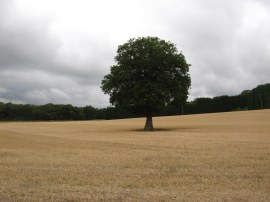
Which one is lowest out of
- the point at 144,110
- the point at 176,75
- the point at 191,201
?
the point at 191,201

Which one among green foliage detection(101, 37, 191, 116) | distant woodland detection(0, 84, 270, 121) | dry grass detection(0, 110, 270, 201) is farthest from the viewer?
distant woodland detection(0, 84, 270, 121)

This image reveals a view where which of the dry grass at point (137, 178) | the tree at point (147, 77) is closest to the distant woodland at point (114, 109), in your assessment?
the tree at point (147, 77)

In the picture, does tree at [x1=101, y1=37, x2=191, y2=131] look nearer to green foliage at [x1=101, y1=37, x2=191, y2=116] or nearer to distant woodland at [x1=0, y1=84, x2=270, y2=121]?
green foliage at [x1=101, y1=37, x2=191, y2=116]

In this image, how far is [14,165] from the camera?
16.9 m

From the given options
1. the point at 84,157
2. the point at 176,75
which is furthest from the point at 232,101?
the point at 84,157

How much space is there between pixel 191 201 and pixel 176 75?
4693 centimetres

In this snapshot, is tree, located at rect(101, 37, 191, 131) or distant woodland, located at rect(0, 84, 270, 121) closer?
tree, located at rect(101, 37, 191, 131)

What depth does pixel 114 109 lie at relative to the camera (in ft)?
482

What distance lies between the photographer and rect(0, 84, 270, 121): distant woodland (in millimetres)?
128125

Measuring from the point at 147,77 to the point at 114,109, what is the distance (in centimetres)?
9242

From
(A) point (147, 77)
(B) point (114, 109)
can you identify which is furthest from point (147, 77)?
(B) point (114, 109)

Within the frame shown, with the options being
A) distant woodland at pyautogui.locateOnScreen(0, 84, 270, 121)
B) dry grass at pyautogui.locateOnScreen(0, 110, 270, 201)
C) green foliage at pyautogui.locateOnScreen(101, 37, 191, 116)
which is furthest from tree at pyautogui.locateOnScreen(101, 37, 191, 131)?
distant woodland at pyautogui.locateOnScreen(0, 84, 270, 121)

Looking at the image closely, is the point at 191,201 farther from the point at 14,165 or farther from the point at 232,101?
the point at 232,101

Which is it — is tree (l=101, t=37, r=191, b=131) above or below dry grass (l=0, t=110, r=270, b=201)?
above
